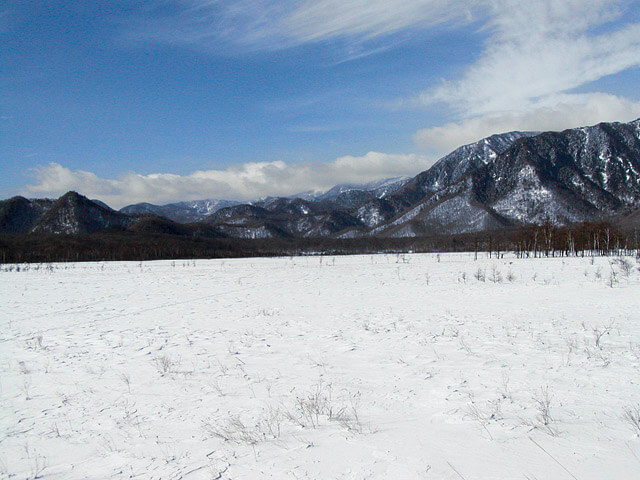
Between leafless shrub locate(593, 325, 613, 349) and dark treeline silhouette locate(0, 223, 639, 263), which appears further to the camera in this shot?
dark treeline silhouette locate(0, 223, 639, 263)

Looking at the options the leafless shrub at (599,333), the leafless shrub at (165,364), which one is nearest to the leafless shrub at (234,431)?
the leafless shrub at (165,364)

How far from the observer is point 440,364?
24.3 feet

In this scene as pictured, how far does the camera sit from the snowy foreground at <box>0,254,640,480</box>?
4.09 meters

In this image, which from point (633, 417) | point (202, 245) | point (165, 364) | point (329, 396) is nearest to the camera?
point (633, 417)

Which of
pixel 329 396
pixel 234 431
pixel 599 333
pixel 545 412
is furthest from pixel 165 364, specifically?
pixel 599 333

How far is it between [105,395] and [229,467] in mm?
3870

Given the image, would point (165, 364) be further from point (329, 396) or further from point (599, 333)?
point (599, 333)

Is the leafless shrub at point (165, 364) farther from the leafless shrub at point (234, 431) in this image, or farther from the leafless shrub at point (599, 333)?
the leafless shrub at point (599, 333)

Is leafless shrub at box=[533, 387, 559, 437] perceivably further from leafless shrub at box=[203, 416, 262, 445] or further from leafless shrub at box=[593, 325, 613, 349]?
leafless shrub at box=[593, 325, 613, 349]

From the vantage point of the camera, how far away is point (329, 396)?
19.8 ft

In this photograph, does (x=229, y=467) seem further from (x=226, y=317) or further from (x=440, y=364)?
(x=226, y=317)

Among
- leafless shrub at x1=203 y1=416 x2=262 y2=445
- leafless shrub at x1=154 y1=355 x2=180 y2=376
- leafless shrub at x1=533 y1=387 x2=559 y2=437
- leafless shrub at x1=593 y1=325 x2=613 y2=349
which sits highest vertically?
leafless shrub at x1=533 y1=387 x2=559 y2=437

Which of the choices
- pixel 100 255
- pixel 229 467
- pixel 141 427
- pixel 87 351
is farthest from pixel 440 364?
pixel 100 255


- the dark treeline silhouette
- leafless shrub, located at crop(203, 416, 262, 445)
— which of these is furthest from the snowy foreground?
the dark treeline silhouette
